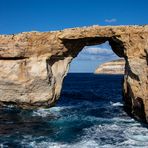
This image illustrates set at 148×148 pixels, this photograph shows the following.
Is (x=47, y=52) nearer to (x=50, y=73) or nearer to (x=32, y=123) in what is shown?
(x=50, y=73)

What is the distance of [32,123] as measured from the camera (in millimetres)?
32188

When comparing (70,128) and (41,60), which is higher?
(41,60)

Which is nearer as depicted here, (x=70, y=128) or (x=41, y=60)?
(x=70, y=128)

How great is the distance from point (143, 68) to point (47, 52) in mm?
11707

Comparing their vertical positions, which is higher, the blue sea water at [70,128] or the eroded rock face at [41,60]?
the eroded rock face at [41,60]

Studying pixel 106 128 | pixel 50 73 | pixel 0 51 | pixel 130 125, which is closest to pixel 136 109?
pixel 130 125

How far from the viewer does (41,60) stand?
37.3 meters

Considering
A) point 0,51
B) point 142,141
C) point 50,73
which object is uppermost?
point 0,51

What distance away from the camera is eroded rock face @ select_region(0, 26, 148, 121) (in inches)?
1395

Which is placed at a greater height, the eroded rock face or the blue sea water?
the eroded rock face

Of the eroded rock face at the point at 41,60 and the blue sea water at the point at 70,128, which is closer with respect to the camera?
the blue sea water at the point at 70,128

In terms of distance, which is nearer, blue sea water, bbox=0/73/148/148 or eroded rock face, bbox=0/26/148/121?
blue sea water, bbox=0/73/148/148

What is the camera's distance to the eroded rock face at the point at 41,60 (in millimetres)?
35438

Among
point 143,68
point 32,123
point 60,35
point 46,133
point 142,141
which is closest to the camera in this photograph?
point 142,141
